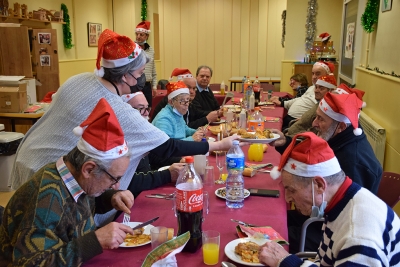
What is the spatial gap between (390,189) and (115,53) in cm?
190

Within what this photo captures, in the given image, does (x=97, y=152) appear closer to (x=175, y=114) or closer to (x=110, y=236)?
(x=110, y=236)

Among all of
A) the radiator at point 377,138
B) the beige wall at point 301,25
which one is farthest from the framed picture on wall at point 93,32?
the radiator at point 377,138

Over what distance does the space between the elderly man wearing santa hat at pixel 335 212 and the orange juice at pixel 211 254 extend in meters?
0.17

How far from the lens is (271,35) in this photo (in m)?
10.5

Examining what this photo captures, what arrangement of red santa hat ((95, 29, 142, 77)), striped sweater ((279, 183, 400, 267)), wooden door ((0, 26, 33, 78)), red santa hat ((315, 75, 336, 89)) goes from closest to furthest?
striped sweater ((279, 183, 400, 267)) < red santa hat ((95, 29, 142, 77)) < red santa hat ((315, 75, 336, 89)) < wooden door ((0, 26, 33, 78))

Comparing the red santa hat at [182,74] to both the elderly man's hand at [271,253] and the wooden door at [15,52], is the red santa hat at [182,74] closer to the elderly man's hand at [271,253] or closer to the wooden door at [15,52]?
the wooden door at [15,52]

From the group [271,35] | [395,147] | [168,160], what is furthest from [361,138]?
[271,35]

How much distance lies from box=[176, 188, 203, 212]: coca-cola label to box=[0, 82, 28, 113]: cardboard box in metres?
4.13

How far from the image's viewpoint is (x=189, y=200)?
159 centimetres

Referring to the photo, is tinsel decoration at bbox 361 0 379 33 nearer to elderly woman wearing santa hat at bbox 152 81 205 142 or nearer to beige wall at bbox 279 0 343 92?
elderly woman wearing santa hat at bbox 152 81 205 142

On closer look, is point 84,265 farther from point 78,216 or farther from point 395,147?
point 395,147

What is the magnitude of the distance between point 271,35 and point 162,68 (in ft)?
10.8

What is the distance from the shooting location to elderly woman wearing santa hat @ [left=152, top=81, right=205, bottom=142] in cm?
354

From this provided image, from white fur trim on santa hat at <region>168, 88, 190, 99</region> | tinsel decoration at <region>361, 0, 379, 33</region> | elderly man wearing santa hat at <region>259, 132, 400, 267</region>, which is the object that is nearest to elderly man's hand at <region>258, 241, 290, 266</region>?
elderly man wearing santa hat at <region>259, 132, 400, 267</region>
